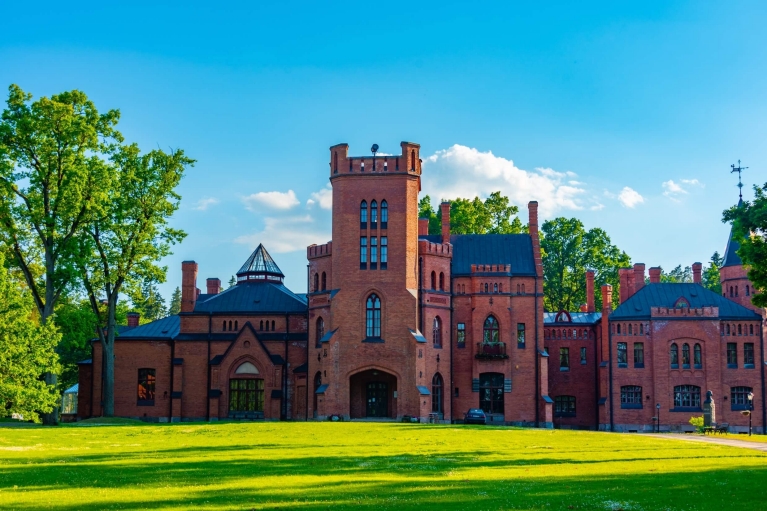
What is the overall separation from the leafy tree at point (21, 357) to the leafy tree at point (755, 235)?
25.7 m

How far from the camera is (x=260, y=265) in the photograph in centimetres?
5503

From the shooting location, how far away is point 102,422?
42344 mm

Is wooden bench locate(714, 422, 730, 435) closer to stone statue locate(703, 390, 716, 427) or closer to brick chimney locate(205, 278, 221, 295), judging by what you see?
stone statue locate(703, 390, 716, 427)

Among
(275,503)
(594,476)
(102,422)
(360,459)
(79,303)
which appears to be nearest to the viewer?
(275,503)

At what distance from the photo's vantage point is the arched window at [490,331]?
163ft

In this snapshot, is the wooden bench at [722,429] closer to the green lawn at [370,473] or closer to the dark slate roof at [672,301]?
the dark slate roof at [672,301]

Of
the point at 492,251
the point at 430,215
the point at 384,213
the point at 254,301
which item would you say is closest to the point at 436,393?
the point at 492,251

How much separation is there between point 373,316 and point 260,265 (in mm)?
11363

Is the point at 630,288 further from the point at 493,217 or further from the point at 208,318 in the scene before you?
the point at 208,318

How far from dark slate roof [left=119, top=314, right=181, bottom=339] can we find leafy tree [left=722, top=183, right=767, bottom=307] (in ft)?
114

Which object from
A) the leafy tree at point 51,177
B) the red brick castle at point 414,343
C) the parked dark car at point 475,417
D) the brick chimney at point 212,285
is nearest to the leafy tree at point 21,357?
the leafy tree at point 51,177

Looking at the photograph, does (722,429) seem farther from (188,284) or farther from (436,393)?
(188,284)

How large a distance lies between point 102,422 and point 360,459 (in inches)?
963

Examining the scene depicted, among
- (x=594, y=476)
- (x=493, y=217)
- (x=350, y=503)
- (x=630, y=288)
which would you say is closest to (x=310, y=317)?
(x=630, y=288)
